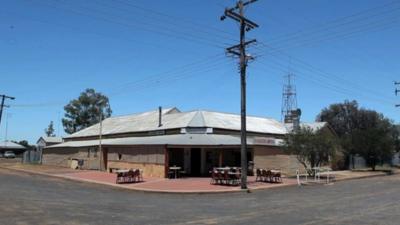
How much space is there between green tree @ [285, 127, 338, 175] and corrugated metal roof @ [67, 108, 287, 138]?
7118 mm

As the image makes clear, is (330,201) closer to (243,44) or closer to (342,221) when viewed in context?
(342,221)

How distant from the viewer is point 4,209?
1533cm

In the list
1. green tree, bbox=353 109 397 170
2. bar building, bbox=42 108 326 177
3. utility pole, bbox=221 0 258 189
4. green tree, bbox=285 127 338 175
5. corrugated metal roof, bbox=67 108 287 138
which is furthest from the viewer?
green tree, bbox=353 109 397 170

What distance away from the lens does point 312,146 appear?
35.4 metres

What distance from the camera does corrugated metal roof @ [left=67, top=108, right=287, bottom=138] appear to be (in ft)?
136

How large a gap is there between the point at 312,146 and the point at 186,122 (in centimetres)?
1080

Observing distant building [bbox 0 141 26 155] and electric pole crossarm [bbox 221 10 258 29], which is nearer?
electric pole crossarm [bbox 221 10 258 29]

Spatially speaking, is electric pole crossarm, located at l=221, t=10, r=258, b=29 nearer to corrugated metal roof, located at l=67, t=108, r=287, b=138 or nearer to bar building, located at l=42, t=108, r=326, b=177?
bar building, located at l=42, t=108, r=326, b=177

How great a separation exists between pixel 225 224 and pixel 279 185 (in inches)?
661

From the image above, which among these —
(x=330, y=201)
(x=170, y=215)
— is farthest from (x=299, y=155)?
(x=170, y=215)

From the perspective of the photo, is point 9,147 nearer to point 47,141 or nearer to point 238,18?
point 47,141

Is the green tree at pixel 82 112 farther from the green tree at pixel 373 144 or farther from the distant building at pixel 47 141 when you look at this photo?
the green tree at pixel 373 144

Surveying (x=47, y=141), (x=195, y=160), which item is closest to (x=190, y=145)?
(x=195, y=160)

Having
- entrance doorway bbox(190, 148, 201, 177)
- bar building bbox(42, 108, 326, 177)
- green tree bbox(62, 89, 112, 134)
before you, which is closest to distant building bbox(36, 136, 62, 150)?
green tree bbox(62, 89, 112, 134)
